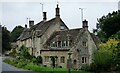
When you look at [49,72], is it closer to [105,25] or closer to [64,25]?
[64,25]

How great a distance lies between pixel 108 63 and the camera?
144 ft

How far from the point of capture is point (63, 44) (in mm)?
56500

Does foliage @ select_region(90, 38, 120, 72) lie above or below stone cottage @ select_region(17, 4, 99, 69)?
below

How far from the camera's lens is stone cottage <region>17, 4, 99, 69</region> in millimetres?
54688

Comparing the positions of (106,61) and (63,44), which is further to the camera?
(63,44)

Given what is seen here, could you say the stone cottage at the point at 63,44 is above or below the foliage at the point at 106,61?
above

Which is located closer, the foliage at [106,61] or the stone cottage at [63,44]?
the foliage at [106,61]

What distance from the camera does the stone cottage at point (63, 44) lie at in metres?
54.7

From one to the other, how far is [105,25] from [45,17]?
48.3 ft

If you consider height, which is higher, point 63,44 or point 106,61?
point 63,44

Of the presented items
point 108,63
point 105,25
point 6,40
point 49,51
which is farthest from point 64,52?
point 6,40

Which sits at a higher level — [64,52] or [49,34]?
[49,34]

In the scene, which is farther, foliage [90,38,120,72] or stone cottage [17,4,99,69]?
stone cottage [17,4,99,69]

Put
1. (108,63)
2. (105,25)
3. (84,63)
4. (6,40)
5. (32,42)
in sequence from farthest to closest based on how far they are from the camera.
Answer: (6,40), (105,25), (32,42), (84,63), (108,63)
